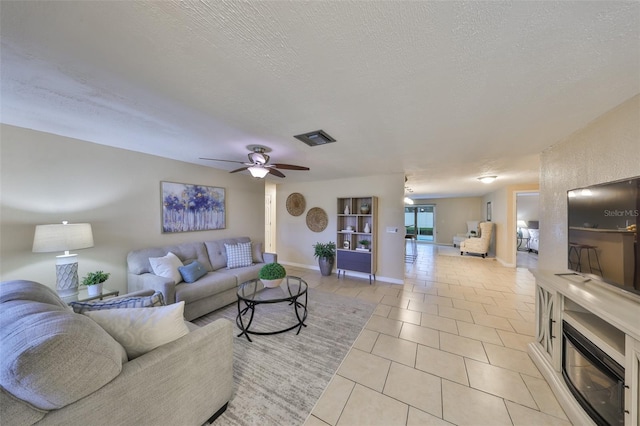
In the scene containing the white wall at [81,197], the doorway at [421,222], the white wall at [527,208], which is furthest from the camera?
the doorway at [421,222]

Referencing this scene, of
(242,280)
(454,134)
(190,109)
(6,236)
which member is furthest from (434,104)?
(6,236)

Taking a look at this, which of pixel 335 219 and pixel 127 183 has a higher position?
pixel 127 183

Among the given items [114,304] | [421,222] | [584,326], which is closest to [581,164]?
[584,326]

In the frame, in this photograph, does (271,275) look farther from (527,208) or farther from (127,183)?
(527,208)

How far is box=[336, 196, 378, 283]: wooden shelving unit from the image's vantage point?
4.29m

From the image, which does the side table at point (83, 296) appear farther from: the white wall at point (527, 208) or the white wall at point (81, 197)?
the white wall at point (527, 208)

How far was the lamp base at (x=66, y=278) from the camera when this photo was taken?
212 cm

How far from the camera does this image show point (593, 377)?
1342 mm

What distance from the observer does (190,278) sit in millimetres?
2738

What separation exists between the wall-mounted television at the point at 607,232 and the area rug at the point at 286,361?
6.93 feet

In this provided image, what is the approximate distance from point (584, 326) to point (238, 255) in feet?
12.6

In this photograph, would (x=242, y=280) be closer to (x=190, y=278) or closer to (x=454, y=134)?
(x=190, y=278)

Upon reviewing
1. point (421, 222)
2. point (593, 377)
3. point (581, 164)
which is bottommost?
point (593, 377)

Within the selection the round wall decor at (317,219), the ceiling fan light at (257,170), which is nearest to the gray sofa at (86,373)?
the ceiling fan light at (257,170)
